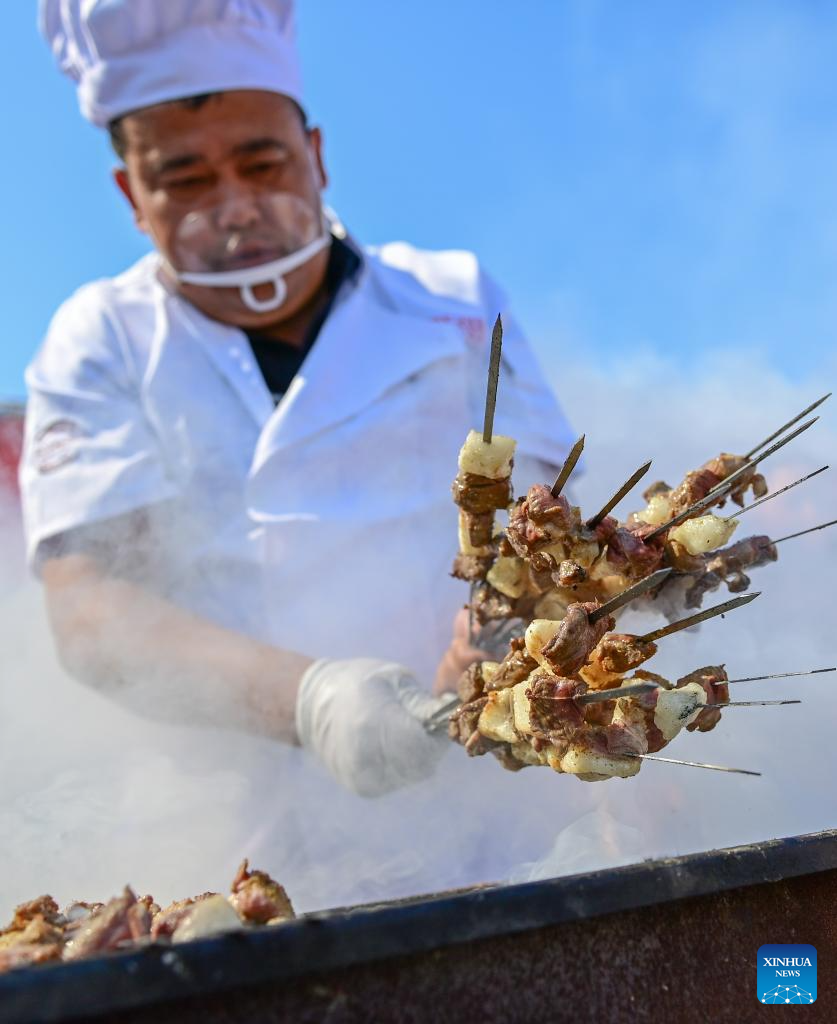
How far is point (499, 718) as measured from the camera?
5.21ft

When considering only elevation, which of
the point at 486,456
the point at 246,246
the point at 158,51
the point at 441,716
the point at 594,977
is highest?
the point at 158,51

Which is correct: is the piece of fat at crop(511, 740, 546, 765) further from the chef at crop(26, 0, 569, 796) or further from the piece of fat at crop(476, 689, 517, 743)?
the chef at crop(26, 0, 569, 796)

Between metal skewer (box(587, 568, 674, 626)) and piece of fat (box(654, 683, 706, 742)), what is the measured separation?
7.4 inches

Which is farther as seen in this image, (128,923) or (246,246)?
(246,246)

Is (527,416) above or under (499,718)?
above

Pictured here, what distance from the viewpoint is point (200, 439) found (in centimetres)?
315

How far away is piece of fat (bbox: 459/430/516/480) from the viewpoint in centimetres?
161

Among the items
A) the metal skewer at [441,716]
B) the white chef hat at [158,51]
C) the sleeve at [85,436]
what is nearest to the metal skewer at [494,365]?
the metal skewer at [441,716]

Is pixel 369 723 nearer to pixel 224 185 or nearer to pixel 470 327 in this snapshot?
pixel 470 327

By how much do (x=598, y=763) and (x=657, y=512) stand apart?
61cm

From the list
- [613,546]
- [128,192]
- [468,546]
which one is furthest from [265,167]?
[613,546]

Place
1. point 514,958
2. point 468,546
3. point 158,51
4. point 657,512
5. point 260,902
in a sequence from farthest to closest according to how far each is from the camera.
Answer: point 158,51 < point 468,546 < point 657,512 < point 260,902 < point 514,958

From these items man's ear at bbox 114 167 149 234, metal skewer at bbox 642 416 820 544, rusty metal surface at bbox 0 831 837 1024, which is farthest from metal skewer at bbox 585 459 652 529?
man's ear at bbox 114 167 149 234

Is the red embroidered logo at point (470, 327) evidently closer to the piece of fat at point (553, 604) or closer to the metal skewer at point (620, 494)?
the piece of fat at point (553, 604)
